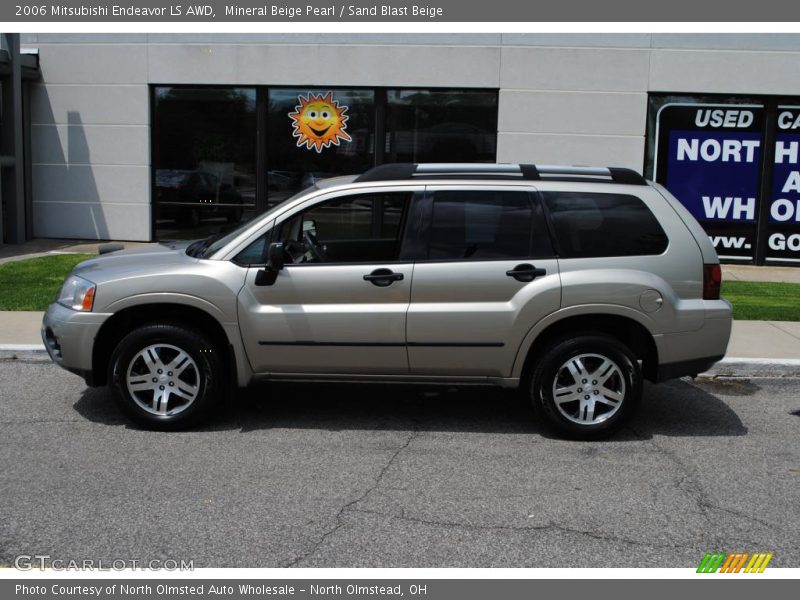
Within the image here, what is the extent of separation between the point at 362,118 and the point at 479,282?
985 centimetres

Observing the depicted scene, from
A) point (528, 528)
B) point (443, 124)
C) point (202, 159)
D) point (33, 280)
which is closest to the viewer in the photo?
point (528, 528)

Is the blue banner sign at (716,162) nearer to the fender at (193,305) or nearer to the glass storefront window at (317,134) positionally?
the glass storefront window at (317,134)

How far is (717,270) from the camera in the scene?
649 cm

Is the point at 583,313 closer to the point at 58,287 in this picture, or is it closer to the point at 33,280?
the point at 58,287

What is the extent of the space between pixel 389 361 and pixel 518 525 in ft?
6.17

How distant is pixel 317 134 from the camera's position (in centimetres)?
1577

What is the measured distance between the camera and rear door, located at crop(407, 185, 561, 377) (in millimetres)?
6332

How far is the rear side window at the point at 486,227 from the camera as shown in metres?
6.45

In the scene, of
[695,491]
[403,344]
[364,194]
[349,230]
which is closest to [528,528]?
[695,491]

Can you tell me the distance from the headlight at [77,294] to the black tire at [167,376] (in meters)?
0.37

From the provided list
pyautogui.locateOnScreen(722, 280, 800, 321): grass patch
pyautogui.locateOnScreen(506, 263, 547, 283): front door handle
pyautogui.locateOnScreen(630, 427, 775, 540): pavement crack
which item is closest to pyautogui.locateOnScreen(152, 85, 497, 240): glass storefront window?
pyautogui.locateOnScreen(722, 280, 800, 321): grass patch

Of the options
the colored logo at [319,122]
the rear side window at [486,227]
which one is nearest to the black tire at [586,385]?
the rear side window at [486,227]

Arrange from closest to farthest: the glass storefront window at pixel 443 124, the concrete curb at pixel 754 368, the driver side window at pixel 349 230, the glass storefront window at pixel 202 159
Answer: the driver side window at pixel 349 230, the concrete curb at pixel 754 368, the glass storefront window at pixel 443 124, the glass storefront window at pixel 202 159

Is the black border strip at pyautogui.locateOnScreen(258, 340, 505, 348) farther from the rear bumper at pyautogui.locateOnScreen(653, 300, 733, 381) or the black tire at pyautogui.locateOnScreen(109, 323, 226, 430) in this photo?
the rear bumper at pyautogui.locateOnScreen(653, 300, 733, 381)
